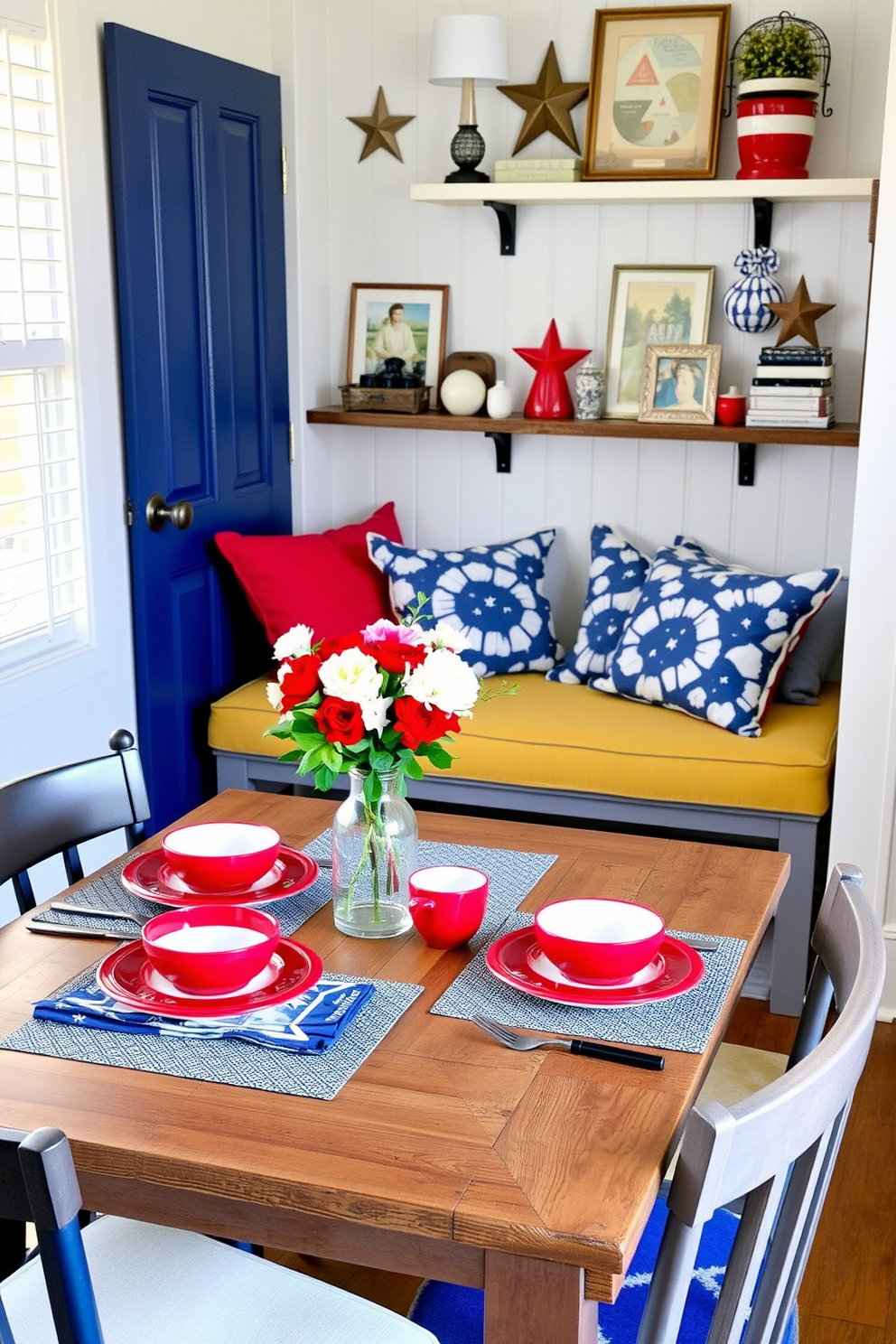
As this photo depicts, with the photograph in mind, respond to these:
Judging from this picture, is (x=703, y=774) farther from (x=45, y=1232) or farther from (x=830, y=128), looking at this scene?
(x=45, y=1232)

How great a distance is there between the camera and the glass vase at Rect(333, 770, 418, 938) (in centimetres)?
172

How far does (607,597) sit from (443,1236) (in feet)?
8.19

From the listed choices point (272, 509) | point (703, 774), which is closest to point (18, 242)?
point (272, 509)

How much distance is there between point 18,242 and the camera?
8.73ft

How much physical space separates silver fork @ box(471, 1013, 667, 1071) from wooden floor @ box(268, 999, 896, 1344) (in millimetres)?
829

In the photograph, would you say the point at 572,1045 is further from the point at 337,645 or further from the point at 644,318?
the point at 644,318

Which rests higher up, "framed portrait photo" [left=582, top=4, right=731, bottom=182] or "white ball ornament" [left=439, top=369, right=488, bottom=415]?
"framed portrait photo" [left=582, top=4, right=731, bottom=182]

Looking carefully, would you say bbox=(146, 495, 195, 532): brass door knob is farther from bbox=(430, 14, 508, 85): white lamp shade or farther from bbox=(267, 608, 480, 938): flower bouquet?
bbox=(267, 608, 480, 938): flower bouquet

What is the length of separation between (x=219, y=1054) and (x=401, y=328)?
277cm

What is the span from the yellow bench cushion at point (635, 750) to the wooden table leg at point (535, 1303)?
6.25ft

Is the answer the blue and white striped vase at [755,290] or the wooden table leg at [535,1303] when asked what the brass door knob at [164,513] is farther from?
the wooden table leg at [535,1303]

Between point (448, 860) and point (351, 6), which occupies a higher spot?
point (351, 6)

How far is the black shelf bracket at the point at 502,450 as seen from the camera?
3.79 meters

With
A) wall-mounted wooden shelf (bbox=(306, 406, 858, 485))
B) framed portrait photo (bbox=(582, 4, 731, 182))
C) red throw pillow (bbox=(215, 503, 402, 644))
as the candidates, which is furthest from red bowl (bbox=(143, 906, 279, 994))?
framed portrait photo (bbox=(582, 4, 731, 182))
